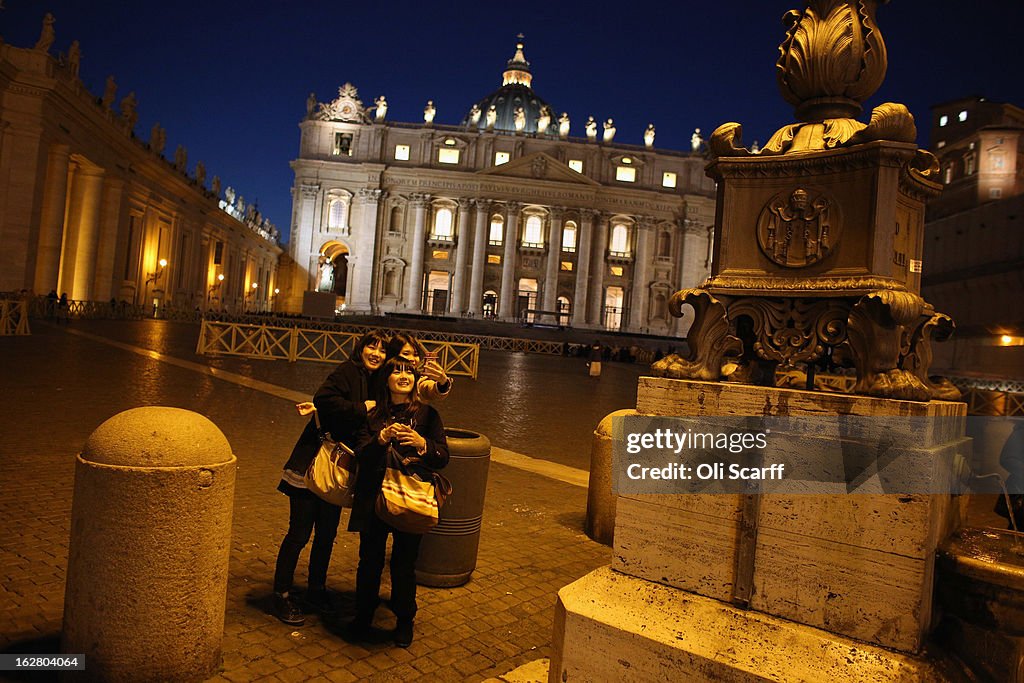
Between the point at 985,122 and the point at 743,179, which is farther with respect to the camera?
the point at 985,122

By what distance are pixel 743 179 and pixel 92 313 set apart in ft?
114

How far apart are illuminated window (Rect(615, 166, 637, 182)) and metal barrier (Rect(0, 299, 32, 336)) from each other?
188 feet

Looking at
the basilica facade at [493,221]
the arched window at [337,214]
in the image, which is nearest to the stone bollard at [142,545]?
the basilica facade at [493,221]

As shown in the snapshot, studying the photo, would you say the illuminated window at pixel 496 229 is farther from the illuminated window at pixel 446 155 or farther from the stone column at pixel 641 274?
the stone column at pixel 641 274

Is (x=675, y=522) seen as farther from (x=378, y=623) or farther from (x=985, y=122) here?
(x=985, y=122)

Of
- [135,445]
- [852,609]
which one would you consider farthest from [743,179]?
[135,445]

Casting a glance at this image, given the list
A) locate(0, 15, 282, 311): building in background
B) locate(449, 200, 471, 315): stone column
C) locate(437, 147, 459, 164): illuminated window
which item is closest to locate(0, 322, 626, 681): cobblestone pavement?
locate(0, 15, 282, 311): building in background

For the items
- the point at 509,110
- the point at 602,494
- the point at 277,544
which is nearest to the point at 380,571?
the point at 277,544

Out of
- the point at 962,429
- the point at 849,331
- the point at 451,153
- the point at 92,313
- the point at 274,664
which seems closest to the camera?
the point at 849,331

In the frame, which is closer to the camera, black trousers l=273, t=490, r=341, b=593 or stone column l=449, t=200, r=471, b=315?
black trousers l=273, t=490, r=341, b=593

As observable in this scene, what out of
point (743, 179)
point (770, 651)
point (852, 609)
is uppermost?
point (743, 179)

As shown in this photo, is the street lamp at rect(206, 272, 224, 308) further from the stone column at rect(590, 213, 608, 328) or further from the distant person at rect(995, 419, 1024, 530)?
the distant person at rect(995, 419, 1024, 530)

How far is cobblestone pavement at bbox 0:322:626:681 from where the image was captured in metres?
3.47

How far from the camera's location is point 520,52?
3506 inches
